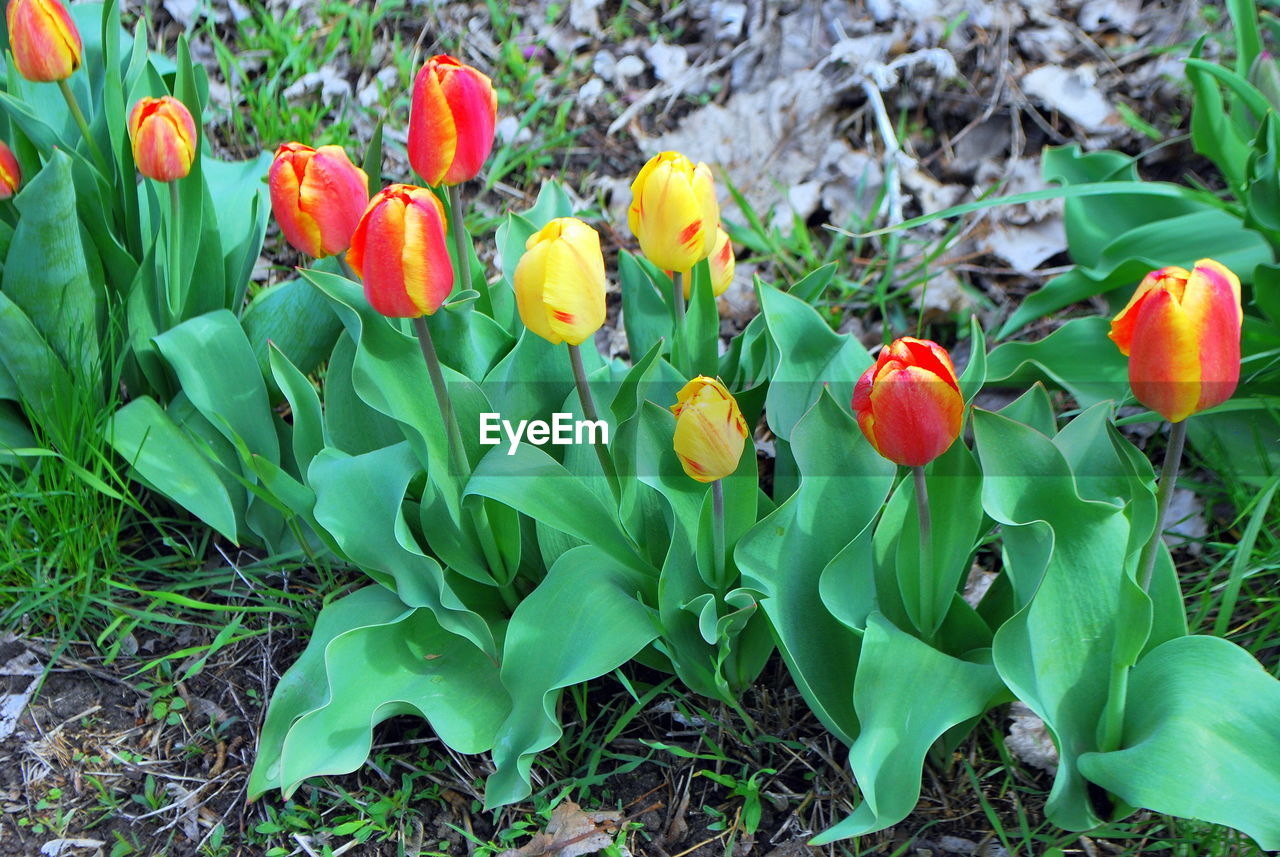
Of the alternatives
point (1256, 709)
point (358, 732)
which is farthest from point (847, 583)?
point (358, 732)

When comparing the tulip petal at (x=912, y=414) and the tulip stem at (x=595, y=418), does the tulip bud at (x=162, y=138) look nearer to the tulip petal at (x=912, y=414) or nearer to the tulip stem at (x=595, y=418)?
the tulip stem at (x=595, y=418)

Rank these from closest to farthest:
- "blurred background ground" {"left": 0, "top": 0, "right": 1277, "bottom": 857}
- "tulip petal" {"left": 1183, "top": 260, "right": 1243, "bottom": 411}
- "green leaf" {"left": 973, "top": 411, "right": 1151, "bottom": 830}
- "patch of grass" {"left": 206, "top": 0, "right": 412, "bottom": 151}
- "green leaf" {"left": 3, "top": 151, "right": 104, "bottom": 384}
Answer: "tulip petal" {"left": 1183, "top": 260, "right": 1243, "bottom": 411}, "green leaf" {"left": 973, "top": 411, "right": 1151, "bottom": 830}, "blurred background ground" {"left": 0, "top": 0, "right": 1277, "bottom": 857}, "green leaf" {"left": 3, "top": 151, "right": 104, "bottom": 384}, "patch of grass" {"left": 206, "top": 0, "right": 412, "bottom": 151}

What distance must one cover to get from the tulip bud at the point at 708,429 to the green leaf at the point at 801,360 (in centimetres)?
37

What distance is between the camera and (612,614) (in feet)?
5.24

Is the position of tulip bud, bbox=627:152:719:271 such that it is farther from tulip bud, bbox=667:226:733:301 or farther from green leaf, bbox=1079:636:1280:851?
green leaf, bbox=1079:636:1280:851

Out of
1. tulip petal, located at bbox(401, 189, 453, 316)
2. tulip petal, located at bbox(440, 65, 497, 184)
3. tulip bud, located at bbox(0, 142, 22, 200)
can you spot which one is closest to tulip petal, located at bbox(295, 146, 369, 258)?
tulip petal, located at bbox(440, 65, 497, 184)

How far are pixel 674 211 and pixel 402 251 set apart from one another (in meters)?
0.39

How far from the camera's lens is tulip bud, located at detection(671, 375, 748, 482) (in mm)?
1354

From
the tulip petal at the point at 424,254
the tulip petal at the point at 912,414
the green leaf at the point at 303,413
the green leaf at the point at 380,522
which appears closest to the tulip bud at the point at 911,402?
the tulip petal at the point at 912,414

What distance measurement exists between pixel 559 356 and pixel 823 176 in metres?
1.37

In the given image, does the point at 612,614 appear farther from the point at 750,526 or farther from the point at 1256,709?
the point at 1256,709

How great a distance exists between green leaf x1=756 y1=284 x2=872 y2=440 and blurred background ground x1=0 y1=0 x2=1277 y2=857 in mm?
441

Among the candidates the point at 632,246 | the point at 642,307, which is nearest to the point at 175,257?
the point at 642,307

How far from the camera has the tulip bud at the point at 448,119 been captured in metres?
1.58
